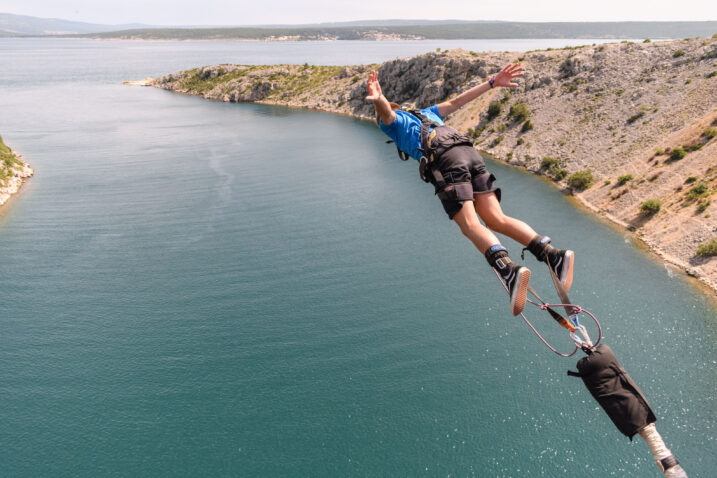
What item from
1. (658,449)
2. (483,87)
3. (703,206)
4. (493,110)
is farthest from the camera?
(493,110)

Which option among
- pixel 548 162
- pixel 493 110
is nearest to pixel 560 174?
pixel 548 162

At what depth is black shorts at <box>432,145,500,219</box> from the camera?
6602 millimetres

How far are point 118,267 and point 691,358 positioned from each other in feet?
105

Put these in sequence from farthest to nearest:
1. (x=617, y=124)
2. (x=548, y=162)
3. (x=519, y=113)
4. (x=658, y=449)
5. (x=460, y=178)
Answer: (x=519, y=113)
(x=548, y=162)
(x=617, y=124)
(x=460, y=178)
(x=658, y=449)

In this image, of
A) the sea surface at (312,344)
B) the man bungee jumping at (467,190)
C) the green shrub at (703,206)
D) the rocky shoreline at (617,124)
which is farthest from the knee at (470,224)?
the green shrub at (703,206)

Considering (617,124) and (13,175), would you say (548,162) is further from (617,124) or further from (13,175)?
(13,175)

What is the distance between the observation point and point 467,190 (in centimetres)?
660

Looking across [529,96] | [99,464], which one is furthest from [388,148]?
[99,464]

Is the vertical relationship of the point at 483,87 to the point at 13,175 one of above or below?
above

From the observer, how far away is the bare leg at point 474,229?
20.6 ft

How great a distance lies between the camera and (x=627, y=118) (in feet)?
154

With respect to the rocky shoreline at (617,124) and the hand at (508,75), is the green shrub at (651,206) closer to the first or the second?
the rocky shoreline at (617,124)

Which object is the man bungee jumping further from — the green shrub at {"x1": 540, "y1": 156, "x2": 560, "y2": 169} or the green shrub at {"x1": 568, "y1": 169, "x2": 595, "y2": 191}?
the green shrub at {"x1": 540, "y1": 156, "x2": 560, "y2": 169}

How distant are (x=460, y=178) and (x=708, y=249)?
95.4ft
